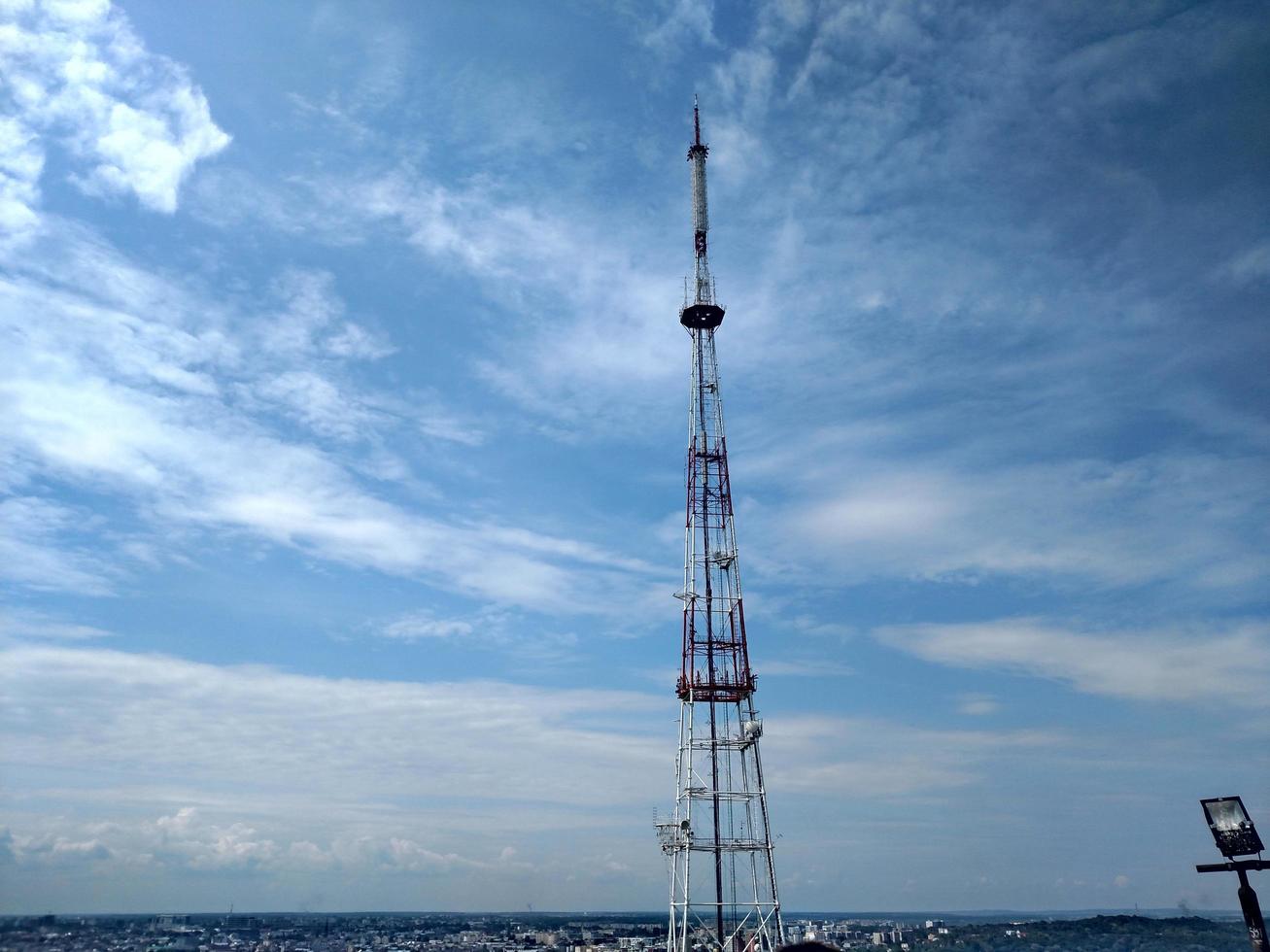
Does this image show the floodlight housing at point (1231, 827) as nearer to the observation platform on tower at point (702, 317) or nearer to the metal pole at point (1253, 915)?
the metal pole at point (1253, 915)

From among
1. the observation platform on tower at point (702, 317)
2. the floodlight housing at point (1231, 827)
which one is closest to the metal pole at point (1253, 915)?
the floodlight housing at point (1231, 827)

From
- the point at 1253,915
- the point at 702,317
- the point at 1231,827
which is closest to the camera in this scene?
the point at 1253,915

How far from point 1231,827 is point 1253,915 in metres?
3.14

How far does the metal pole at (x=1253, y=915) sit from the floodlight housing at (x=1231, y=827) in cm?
84

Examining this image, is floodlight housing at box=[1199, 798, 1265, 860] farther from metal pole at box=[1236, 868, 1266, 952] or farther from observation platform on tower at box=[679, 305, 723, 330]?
observation platform on tower at box=[679, 305, 723, 330]

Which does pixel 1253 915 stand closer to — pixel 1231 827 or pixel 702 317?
pixel 1231 827

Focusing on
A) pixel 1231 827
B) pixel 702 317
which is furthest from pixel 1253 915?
pixel 702 317

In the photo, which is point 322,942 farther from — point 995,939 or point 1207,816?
point 1207,816

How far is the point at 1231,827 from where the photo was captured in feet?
82.3

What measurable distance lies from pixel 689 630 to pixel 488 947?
14102 cm

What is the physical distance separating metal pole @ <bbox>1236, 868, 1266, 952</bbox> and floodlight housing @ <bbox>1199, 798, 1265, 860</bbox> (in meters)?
0.84

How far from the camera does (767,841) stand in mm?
45844

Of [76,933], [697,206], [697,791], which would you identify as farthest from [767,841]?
[76,933]

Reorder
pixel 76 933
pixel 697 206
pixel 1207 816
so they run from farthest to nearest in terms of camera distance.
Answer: pixel 76 933 → pixel 697 206 → pixel 1207 816
